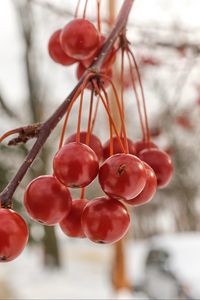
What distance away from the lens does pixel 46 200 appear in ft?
1.64

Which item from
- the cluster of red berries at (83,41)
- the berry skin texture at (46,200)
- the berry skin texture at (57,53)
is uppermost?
the cluster of red berries at (83,41)

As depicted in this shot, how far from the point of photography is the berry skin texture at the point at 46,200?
0.50m

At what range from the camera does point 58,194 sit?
51 centimetres

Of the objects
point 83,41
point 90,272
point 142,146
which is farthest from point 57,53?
point 90,272

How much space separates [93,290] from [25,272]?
1.40m

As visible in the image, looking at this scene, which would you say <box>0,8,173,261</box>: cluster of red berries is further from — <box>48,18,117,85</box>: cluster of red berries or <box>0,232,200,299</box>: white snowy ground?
<box>0,232,200,299</box>: white snowy ground

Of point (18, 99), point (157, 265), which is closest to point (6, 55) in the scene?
point (18, 99)

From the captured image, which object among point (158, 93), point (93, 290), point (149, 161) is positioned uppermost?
point (149, 161)

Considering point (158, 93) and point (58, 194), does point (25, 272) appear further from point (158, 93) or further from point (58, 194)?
point (58, 194)

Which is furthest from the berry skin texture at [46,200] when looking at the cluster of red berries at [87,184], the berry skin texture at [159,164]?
the berry skin texture at [159,164]

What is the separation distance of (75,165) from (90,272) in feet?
17.6

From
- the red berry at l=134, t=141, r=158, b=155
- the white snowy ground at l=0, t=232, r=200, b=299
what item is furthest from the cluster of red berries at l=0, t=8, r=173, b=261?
the white snowy ground at l=0, t=232, r=200, b=299

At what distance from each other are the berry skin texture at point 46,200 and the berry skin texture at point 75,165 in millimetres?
19

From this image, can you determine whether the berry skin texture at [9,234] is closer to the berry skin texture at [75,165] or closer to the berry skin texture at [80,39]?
the berry skin texture at [75,165]
